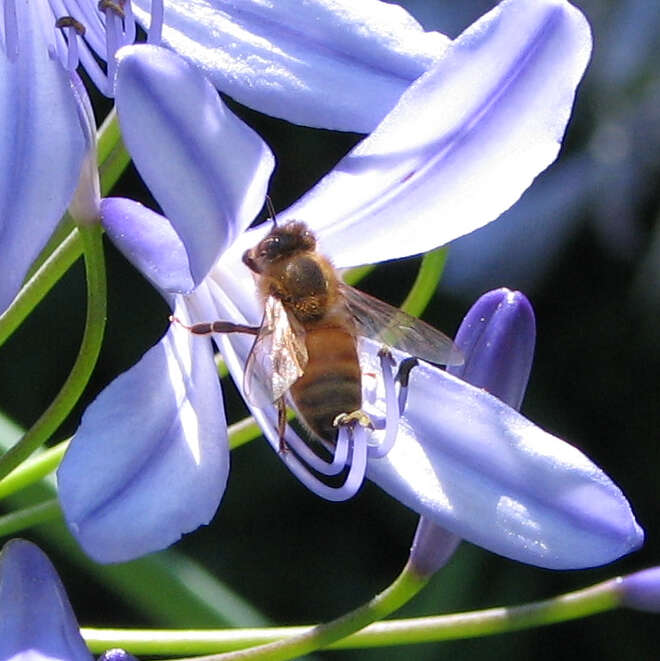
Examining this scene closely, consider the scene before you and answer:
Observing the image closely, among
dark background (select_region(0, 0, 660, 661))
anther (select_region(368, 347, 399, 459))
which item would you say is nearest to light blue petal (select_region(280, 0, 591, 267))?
anther (select_region(368, 347, 399, 459))

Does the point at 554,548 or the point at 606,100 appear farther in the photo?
the point at 606,100

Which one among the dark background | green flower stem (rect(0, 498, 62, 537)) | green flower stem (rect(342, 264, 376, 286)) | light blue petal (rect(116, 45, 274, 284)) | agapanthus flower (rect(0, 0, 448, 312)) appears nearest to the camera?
light blue petal (rect(116, 45, 274, 284))

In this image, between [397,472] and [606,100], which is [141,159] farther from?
[606,100]

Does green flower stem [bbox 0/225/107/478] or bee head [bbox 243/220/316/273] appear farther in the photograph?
bee head [bbox 243/220/316/273]

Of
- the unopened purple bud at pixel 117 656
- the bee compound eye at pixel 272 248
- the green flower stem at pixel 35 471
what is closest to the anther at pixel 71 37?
the bee compound eye at pixel 272 248

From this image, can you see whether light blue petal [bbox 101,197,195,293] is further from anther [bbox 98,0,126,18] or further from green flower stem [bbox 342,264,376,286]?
green flower stem [bbox 342,264,376,286]

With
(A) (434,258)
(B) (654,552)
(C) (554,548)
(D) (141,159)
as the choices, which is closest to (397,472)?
(C) (554,548)
